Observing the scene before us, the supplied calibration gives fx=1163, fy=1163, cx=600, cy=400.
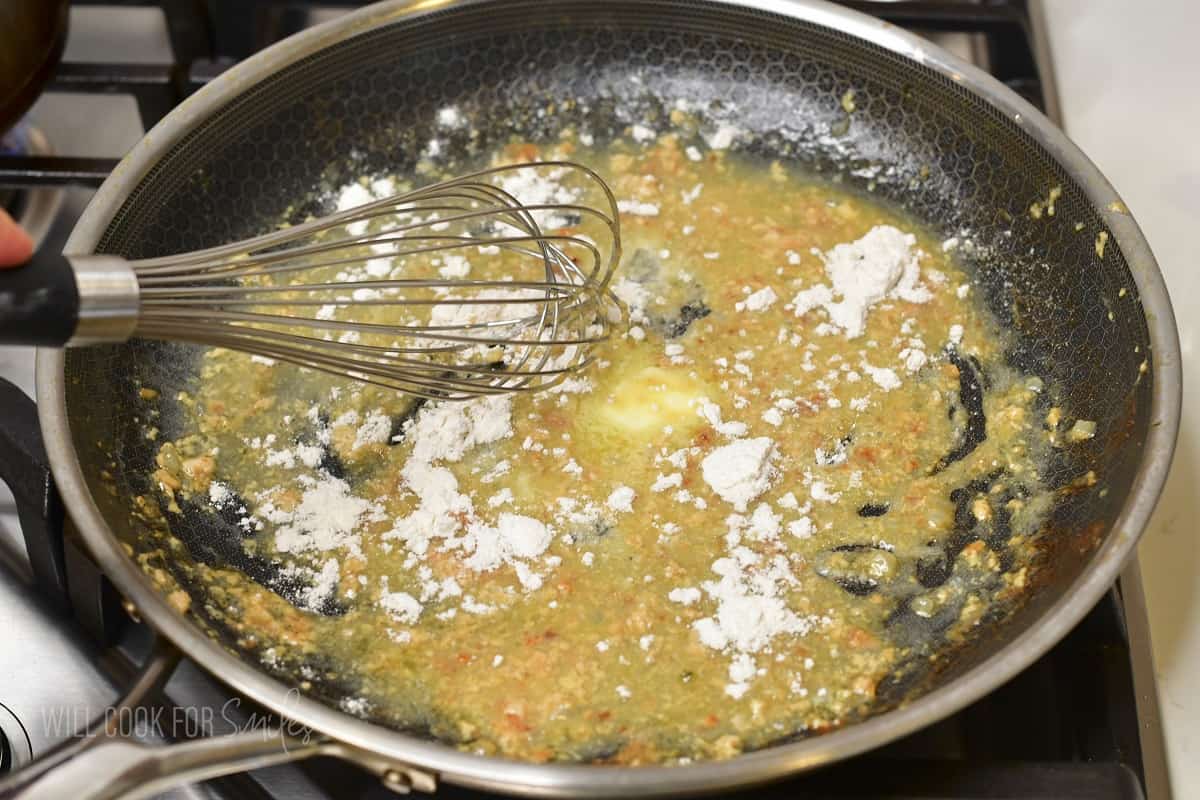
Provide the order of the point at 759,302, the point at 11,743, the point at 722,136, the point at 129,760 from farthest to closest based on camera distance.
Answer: the point at 722,136, the point at 759,302, the point at 11,743, the point at 129,760

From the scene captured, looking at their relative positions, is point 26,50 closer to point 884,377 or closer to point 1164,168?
point 884,377

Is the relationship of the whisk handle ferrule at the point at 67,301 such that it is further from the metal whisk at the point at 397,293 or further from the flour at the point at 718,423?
the flour at the point at 718,423

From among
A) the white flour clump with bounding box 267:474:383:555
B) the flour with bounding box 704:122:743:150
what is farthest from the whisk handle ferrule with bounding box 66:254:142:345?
the flour with bounding box 704:122:743:150

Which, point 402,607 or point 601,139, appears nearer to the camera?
point 402,607

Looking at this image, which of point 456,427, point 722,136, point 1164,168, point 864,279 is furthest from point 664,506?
point 1164,168

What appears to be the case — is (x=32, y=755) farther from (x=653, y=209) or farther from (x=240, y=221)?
(x=653, y=209)

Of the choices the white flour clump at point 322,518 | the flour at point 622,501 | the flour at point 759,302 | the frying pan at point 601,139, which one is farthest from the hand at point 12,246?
the flour at point 759,302
